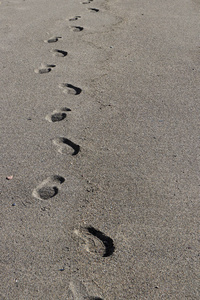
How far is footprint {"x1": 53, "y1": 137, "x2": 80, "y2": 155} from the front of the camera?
3.02 m

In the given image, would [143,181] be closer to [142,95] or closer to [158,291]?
[158,291]

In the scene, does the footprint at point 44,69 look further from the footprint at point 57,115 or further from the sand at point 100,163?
the footprint at point 57,115

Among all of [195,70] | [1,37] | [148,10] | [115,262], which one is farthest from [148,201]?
[148,10]

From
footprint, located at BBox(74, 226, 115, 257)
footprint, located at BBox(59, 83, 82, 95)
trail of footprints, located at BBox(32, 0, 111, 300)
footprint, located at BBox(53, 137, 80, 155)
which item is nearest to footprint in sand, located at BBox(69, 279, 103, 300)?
trail of footprints, located at BBox(32, 0, 111, 300)

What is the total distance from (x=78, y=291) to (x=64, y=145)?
1.34 meters

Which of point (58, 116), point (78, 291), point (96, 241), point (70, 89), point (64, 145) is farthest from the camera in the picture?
point (70, 89)

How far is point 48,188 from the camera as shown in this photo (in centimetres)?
264

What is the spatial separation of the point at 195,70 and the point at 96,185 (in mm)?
2177

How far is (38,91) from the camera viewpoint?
385 centimetres

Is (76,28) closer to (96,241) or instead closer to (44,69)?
(44,69)

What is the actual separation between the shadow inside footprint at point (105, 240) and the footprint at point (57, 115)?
133cm

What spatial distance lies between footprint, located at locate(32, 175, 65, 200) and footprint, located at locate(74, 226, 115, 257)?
0.38 meters

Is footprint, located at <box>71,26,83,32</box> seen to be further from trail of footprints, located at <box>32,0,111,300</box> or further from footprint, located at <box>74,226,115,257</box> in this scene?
footprint, located at <box>74,226,115,257</box>

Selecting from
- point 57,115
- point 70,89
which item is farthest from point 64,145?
point 70,89
